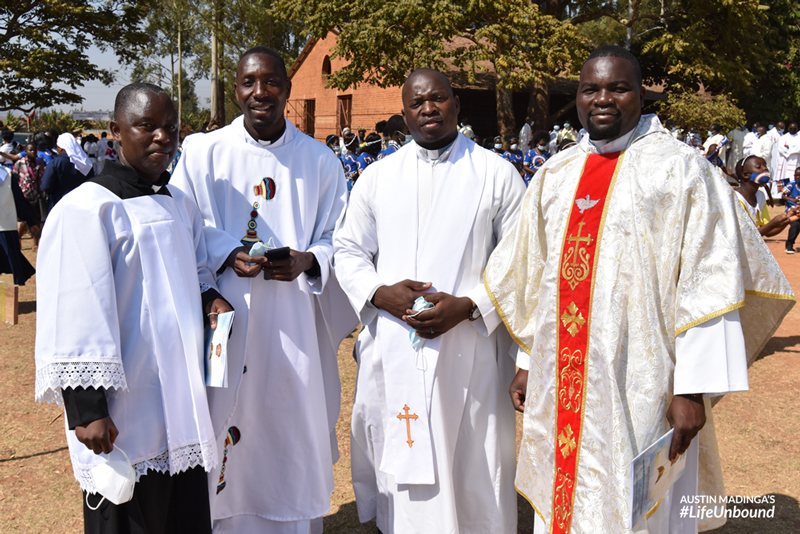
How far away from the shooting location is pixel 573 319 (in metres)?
2.67

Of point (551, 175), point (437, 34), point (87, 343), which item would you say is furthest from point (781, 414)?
point (437, 34)

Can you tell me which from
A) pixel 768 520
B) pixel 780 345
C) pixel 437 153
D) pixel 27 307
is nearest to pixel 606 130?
pixel 437 153

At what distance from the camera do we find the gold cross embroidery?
8.82 feet

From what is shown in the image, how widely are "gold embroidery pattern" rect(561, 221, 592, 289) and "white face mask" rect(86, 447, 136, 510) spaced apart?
179 cm

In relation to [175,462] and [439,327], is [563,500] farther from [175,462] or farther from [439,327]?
[175,462]

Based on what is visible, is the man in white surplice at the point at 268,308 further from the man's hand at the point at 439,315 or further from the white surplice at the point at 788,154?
the white surplice at the point at 788,154

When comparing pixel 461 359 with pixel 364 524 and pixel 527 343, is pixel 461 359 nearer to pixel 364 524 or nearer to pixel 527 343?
pixel 527 343

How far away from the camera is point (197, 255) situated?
9.58 ft

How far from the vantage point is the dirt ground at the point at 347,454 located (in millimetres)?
3680

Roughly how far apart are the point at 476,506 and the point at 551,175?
157 cm

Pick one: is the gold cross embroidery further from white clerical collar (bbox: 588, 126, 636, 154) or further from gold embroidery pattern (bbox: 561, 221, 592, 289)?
white clerical collar (bbox: 588, 126, 636, 154)

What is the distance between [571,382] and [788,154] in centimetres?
1871

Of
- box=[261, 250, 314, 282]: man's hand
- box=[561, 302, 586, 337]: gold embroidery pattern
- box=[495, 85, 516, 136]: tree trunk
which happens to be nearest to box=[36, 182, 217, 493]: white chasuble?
box=[261, 250, 314, 282]: man's hand

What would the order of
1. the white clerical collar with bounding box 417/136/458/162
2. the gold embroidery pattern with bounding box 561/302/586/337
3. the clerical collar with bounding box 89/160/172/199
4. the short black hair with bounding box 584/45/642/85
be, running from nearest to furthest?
the clerical collar with bounding box 89/160/172/199 → the short black hair with bounding box 584/45/642/85 → the gold embroidery pattern with bounding box 561/302/586/337 → the white clerical collar with bounding box 417/136/458/162
